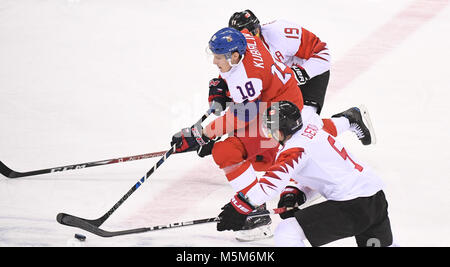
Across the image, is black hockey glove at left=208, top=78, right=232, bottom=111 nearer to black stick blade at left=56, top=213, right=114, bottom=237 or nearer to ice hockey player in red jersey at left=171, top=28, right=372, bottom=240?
ice hockey player in red jersey at left=171, top=28, right=372, bottom=240

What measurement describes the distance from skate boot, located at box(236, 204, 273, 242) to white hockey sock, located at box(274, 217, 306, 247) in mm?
668

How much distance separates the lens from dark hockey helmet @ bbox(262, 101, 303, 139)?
10.5 ft

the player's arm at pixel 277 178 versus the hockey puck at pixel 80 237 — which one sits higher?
the player's arm at pixel 277 178

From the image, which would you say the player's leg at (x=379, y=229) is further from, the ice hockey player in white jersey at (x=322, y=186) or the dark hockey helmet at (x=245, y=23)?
the dark hockey helmet at (x=245, y=23)

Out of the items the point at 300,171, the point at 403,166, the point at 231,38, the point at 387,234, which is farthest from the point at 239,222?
the point at 403,166

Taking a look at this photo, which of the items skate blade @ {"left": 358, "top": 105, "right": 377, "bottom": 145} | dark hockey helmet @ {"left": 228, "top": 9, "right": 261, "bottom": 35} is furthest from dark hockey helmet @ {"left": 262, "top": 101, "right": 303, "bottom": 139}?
skate blade @ {"left": 358, "top": 105, "right": 377, "bottom": 145}

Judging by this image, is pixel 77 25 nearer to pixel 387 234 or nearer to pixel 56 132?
pixel 56 132

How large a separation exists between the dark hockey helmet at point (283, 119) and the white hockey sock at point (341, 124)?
141cm

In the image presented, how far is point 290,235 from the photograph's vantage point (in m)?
3.19

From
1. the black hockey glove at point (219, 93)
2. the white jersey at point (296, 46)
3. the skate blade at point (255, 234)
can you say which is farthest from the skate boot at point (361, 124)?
the skate blade at point (255, 234)

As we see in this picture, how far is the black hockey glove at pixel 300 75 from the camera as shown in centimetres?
446

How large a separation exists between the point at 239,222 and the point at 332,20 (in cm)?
365

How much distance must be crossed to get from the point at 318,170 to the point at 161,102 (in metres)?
2.49

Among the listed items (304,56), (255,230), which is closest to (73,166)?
(255,230)
